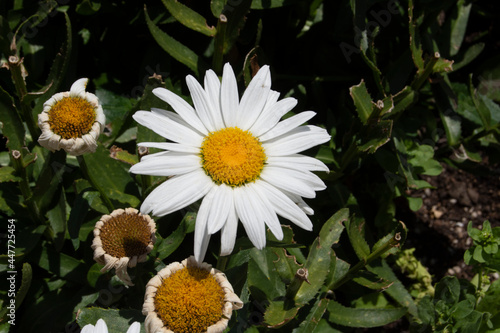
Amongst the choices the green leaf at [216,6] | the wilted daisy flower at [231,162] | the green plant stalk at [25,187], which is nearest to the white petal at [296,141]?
the wilted daisy flower at [231,162]

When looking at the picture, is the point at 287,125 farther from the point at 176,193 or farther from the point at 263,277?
the point at 263,277

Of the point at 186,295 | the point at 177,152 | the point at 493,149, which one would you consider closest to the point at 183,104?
the point at 177,152

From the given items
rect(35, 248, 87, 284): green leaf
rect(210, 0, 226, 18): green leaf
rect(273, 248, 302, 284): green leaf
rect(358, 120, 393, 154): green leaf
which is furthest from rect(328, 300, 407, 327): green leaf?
rect(210, 0, 226, 18): green leaf

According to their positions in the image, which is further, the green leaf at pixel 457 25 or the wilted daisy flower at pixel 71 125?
the green leaf at pixel 457 25

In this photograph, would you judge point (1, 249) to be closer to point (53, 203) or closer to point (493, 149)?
point (53, 203)

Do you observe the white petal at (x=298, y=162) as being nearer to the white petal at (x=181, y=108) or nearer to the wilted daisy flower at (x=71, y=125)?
the white petal at (x=181, y=108)
